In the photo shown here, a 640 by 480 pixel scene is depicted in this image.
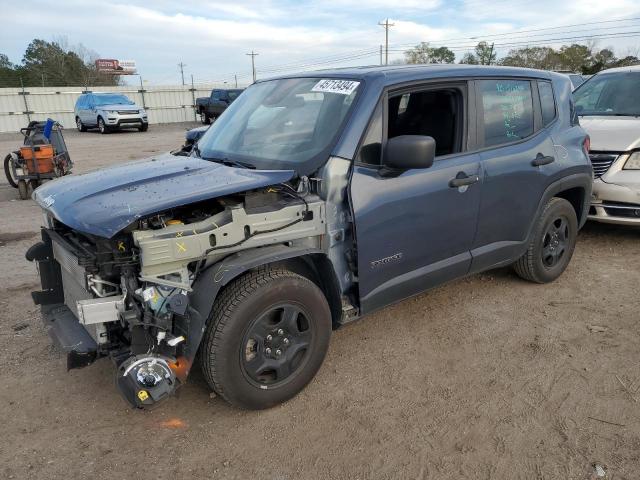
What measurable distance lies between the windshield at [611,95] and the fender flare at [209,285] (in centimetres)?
577

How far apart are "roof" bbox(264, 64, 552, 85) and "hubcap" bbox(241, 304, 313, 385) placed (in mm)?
1595

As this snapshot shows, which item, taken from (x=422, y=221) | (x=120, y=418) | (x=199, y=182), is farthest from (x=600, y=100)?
(x=120, y=418)

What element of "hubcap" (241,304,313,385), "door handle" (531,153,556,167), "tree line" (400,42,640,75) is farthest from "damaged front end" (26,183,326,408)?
"tree line" (400,42,640,75)

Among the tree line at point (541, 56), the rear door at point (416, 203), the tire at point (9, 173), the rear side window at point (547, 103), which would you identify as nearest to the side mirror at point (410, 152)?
the rear door at point (416, 203)

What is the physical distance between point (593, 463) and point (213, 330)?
2.04 meters

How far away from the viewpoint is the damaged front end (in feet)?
8.46

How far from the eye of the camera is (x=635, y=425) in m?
2.89

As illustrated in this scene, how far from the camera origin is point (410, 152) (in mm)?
3062

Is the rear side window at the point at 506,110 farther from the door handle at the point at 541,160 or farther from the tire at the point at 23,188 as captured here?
the tire at the point at 23,188

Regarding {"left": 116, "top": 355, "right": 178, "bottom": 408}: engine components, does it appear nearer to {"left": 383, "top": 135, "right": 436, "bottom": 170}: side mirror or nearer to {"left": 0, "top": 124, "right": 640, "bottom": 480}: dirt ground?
{"left": 0, "top": 124, "right": 640, "bottom": 480}: dirt ground

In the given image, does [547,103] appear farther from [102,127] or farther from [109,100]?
[109,100]

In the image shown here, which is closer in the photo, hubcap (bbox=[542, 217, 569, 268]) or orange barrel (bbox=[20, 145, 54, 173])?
hubcap (bbox=[542, 217, 569, 268])

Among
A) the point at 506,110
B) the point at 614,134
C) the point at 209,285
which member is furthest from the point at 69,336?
the point at 614,134

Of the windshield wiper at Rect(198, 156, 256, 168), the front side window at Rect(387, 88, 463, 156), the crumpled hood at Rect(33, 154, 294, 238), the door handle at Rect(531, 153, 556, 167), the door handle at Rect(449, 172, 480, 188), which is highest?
the front side window at Rect(387, 88, 463, 156)
